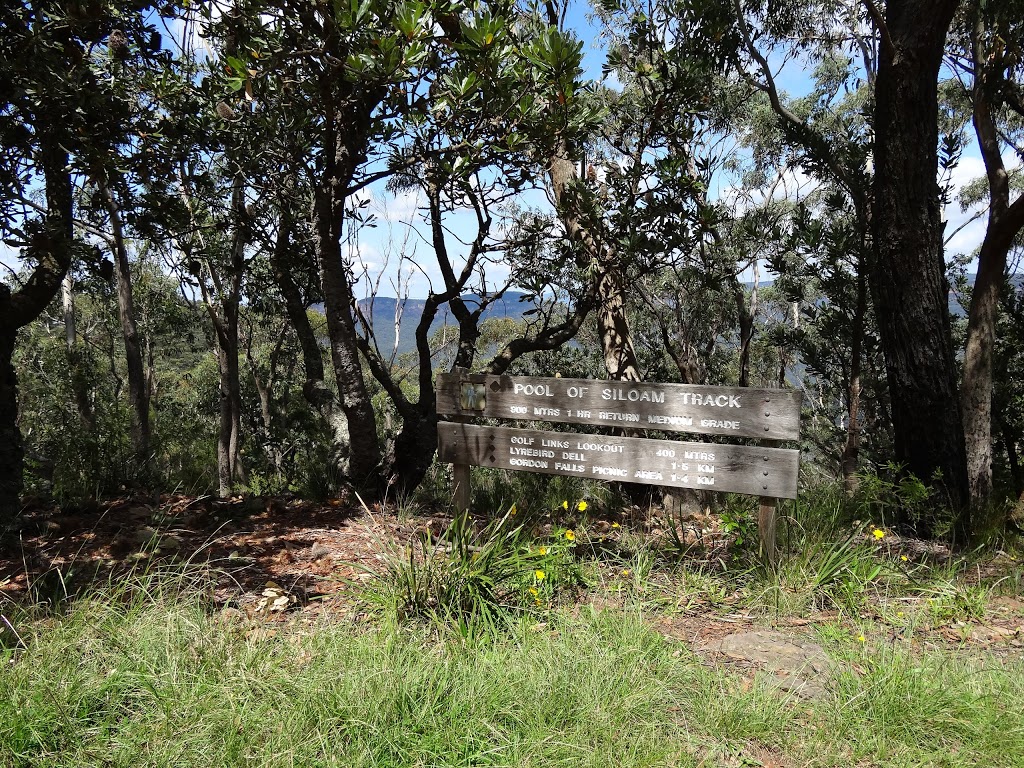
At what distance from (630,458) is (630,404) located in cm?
32

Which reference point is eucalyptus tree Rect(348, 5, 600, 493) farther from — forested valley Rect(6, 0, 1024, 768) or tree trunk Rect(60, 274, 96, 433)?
tree trunk Rect(60, 274, 96, 433)

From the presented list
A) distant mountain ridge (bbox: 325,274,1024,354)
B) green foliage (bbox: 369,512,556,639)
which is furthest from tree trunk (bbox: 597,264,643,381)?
green foliage (bbox: 369,512,556,639)

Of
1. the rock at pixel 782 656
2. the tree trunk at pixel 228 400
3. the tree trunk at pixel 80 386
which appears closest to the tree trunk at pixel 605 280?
the rock at pixel 782 656

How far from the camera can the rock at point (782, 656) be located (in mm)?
2945

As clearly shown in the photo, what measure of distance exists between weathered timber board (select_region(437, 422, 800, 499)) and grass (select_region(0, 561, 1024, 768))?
105cm

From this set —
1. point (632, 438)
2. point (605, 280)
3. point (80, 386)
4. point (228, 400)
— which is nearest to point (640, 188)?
point (605, 280)

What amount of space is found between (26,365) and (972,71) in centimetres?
2463

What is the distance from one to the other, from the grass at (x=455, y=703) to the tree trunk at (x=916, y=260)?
7.08 feet

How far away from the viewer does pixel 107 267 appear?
5844mm

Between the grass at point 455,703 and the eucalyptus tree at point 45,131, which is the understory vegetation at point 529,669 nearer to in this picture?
the grass at point 455,703

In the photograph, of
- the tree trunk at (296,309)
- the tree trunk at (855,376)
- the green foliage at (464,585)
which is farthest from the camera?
the tree trunk at (855,376)

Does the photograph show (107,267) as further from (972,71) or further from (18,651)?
(972,71)

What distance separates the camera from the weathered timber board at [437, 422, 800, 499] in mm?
3998

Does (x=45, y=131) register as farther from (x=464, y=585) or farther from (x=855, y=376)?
(x=855, y=376)
